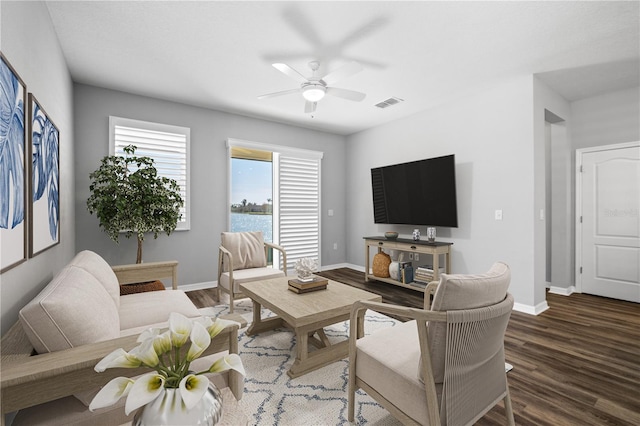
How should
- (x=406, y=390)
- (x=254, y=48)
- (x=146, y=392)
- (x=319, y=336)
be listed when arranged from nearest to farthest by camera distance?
1. (x=146, y=392)
2. (x=406, y=390)
3. (x=319, y=336)
4. (x=254, y=48)

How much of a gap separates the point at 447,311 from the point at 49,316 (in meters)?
1.50

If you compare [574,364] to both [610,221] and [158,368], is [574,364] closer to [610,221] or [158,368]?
[610,221]

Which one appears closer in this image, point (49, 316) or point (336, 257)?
point (49, 316)

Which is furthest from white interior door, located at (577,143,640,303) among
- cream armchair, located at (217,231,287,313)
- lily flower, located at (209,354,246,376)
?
lily flower, located at (209,354,246,376)

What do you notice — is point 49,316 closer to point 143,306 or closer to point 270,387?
point 143,306

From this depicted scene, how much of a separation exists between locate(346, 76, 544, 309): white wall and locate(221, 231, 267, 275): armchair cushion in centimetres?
245

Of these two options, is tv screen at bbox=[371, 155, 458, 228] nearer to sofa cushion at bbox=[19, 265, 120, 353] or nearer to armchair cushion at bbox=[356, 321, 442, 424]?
armchair cushion at bbox=[356, 321, 442, 424]

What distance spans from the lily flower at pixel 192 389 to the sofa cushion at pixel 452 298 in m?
0.91

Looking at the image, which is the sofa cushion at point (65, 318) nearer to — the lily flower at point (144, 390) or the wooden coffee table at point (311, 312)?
the lily flower at point (144, 390)

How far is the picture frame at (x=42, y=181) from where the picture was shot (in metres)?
1.62

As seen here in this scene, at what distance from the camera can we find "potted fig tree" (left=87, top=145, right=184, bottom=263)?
3.22 meters

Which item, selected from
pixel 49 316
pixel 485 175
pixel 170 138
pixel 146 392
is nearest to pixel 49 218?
pixel 49 316

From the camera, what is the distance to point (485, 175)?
12.6 ft

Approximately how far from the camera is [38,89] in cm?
187
